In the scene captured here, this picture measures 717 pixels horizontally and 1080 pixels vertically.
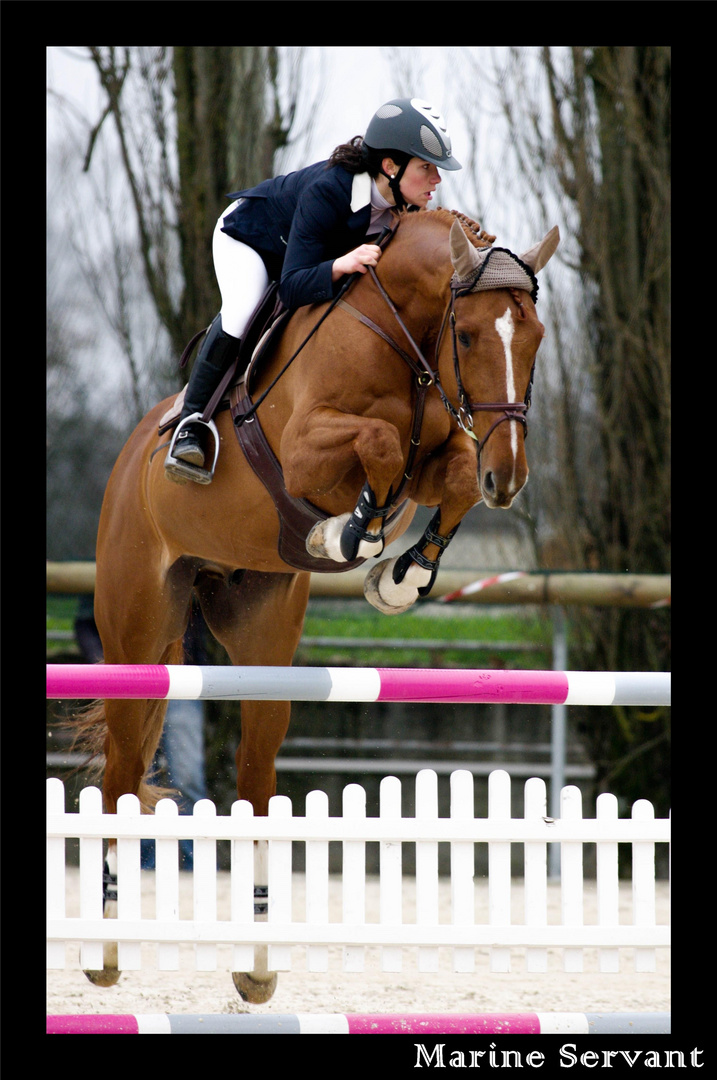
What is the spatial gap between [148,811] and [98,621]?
65cm

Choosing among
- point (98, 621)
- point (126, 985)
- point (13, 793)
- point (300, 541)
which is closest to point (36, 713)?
point (13, 793)

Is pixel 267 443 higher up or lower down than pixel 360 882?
higher up

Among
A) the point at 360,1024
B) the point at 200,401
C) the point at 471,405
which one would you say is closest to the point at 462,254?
the point at 471,405

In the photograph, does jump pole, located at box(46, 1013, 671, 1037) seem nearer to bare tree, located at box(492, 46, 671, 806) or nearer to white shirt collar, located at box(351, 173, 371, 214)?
white shirt collar, located at box(351, 173, 371, 214)

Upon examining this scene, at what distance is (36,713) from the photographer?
2080 mm

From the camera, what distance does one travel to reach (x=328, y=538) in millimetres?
2562

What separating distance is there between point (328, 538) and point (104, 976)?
4.16 feet

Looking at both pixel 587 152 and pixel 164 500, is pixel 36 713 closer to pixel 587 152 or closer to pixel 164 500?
pixel 164 500

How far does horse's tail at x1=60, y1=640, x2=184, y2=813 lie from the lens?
345cm

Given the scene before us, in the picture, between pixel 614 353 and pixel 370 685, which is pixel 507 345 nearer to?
pixel 370 685

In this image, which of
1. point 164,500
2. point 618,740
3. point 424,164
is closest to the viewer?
point 424,164

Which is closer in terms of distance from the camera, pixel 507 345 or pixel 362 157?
pixel 507 345

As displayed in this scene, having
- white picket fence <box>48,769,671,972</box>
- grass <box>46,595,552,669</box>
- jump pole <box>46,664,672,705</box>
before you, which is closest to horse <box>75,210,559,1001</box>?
white picket fence <box>48,769,671,972</box>

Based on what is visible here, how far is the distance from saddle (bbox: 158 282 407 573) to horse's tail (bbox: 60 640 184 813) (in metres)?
0.85
